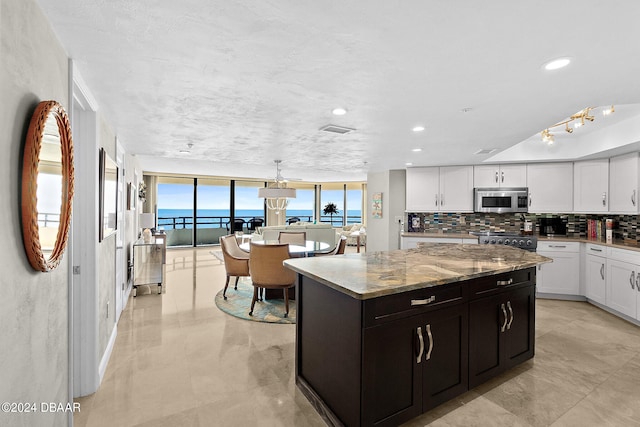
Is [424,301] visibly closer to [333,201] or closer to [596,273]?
[596,273]

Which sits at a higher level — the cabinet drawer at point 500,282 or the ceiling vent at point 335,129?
the ceiling vent at point 335,129

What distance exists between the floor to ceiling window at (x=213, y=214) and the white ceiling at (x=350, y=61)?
7.29 metres

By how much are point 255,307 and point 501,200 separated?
4.27m

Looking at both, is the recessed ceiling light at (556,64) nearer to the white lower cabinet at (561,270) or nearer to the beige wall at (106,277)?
the beige wall at (106,277)

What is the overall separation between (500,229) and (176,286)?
565 centimetres

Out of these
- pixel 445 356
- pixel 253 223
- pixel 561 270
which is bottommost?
pixel 445 356

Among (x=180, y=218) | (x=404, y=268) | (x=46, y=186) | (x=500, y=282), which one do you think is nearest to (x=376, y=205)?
(x=500, y=282)

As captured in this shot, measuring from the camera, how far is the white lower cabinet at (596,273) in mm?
4125

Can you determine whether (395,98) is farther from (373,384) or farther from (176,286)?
(176,286)

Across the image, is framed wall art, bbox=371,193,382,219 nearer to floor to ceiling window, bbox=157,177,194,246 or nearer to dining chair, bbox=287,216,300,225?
floor to ceiling window, bbox=157,177,194,246

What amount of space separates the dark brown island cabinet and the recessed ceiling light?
1412mm

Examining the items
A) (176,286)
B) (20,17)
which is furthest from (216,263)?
(20,17)

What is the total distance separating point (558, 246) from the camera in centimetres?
466

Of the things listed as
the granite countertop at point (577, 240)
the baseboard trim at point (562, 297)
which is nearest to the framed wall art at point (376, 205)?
the granite countertop at point (577, 240)
